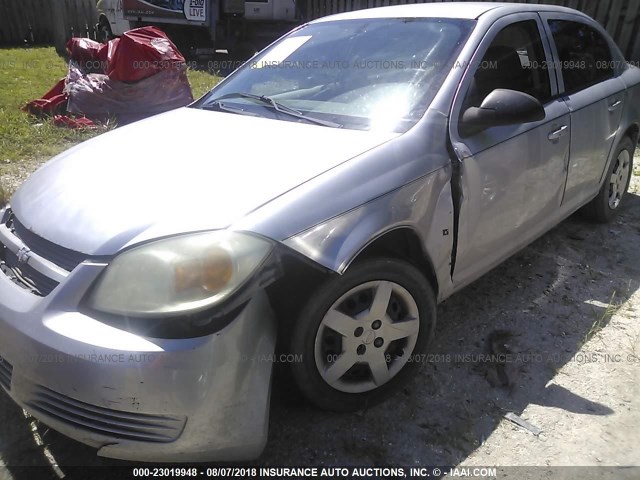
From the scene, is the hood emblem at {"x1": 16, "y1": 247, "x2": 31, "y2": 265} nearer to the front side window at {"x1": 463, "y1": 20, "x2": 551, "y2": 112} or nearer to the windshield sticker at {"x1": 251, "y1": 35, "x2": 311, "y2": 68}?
the windshield sticker at {"x1": 251, "y1": 35, "x2": 311, "y2": 68}

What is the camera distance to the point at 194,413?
69.2 inches

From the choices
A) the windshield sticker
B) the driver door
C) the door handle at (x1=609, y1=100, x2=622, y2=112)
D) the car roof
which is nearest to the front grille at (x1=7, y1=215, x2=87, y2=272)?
the driver door

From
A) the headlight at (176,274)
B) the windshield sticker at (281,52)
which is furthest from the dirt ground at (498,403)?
the windshield sticker at (281,52)

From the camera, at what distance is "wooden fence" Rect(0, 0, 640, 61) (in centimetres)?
920

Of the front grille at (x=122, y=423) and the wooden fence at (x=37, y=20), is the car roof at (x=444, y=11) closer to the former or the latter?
the front grille at (x=122, y=423)

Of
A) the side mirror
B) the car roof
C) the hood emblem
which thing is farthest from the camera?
the car roof

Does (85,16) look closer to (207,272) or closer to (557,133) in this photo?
(557,133)

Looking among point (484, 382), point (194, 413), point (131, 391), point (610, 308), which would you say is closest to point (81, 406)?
point (131, 391)

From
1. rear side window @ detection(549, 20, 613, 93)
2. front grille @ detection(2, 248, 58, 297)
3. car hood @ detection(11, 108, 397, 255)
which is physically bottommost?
front grille @ detection(2, 248, 58, 297)

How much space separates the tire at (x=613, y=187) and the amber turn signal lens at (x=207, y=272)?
3.34 m

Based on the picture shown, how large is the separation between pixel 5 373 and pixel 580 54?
12.4ft

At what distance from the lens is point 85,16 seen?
14.1m

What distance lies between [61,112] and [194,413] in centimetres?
623

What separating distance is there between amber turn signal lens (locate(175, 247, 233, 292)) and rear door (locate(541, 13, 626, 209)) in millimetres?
2456
